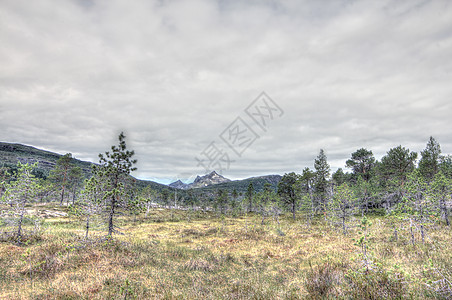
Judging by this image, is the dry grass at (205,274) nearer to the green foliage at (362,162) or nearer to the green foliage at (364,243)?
the green foliage at (364,243)

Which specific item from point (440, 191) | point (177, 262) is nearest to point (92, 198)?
point (177, 262)

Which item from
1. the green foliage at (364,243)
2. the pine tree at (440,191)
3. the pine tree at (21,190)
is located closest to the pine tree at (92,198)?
the pine tree at (21,190)

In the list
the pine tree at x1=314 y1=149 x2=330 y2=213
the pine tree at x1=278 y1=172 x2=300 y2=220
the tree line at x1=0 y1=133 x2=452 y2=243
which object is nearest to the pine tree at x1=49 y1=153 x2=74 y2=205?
the tree line at x1=0 y1=133 x2=452 y2=243

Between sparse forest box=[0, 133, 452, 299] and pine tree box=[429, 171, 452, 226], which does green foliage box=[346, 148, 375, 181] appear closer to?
pine tree box=[429, 171, 452, 226]

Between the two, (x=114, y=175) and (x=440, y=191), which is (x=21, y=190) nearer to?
(x=114, y=175)

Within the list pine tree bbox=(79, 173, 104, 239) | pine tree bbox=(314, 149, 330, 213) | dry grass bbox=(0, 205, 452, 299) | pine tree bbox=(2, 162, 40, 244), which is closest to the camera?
dry grass bbox=(0, 205, 452, 299)

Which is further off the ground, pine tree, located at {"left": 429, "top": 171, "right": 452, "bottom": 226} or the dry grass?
pine tree, located at {"left": 429, "top": 171, "right": 452, "bottom": 226}

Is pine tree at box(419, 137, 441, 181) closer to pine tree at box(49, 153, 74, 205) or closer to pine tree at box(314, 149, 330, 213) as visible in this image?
pine tree at box(314, 149, 330, 213)

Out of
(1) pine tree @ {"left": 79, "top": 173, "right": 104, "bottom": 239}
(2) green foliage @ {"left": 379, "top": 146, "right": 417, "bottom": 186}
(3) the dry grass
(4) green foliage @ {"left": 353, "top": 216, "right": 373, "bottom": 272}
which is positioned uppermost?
(2) green foliage @ {"left": 379, "top": 146, "right": 417, "bottom": 186}

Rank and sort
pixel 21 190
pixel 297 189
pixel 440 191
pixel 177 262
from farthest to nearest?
pixel 297 189, pixel 440 191, pixel 177 262, pixel 21 190

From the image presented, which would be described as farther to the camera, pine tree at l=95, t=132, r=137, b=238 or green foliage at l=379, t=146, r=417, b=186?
green foliage at l=379, t=146, r=417, b=186

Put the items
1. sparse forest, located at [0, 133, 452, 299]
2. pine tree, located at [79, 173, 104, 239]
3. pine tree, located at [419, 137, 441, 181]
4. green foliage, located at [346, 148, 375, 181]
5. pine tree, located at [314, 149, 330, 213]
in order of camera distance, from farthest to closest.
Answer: green foliage, located at [346, 148, 375, 181] < pine tree, located at [314, 149, 330, 213] < pine tree, located at [419, 137, 441, 181] < pine tree, located at [79, 173, 104, 239] < sparse forest, located at [0, 133, 452, 299]

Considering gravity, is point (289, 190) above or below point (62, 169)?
below

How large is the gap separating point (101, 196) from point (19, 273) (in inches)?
227
